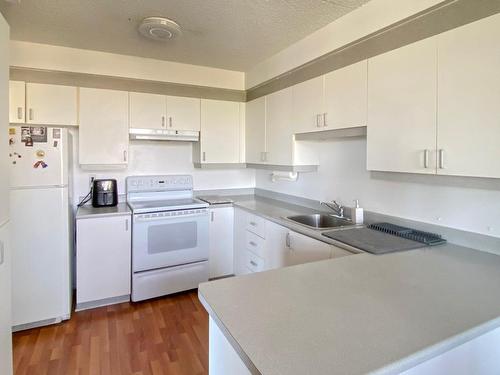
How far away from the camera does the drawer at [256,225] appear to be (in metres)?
2.83

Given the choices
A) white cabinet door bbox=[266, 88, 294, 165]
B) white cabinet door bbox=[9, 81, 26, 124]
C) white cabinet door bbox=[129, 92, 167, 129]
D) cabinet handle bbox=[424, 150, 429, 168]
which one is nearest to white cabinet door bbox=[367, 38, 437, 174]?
cabinet handle bbox=[424, 150, 429, 168]

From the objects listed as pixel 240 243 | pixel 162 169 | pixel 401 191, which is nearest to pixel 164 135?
pixel 162 169

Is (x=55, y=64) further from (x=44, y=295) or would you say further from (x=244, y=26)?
→ (x=44, y=295)

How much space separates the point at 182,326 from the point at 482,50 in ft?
8.65

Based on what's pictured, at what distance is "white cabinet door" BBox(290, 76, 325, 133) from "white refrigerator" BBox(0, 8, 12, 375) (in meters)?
1.96

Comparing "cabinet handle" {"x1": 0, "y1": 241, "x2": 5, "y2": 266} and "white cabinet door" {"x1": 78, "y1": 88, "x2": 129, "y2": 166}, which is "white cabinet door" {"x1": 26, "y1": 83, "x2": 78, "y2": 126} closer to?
"white cabinet door" {"x1": 78, "y1": 88, "x2": 129, "y2": 166}

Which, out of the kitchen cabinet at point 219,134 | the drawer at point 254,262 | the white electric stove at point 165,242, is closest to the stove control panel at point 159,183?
the white electric stove at point 165,242

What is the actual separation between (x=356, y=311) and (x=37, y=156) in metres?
2.53

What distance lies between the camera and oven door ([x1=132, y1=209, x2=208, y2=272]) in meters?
2.92

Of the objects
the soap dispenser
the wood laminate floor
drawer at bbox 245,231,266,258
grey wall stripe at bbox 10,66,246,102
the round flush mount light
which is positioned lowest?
the wood laminate floor

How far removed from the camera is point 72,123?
293 centimetres

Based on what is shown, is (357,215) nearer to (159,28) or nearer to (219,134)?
(219,134)

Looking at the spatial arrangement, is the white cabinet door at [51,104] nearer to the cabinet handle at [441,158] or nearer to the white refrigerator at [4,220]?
the white refrigerator at [4,220]

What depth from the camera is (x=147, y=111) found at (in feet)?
10.5
